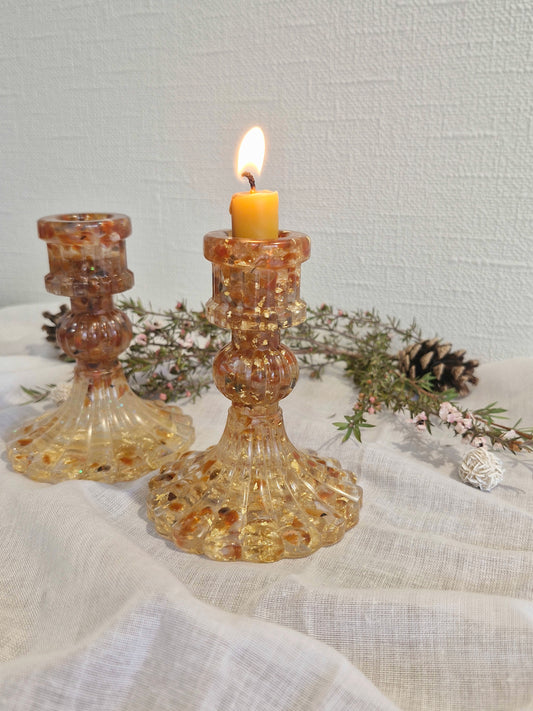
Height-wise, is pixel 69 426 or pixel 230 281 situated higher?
pixel 230 281

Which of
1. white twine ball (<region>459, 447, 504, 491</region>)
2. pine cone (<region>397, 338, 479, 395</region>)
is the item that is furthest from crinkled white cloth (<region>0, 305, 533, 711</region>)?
pine cone (<region>397, 338, 479, 395</region>)

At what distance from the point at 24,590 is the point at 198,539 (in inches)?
4.5

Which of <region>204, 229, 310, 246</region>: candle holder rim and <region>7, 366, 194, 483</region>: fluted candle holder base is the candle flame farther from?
<region>7, 366, 194, 483</region>: fluted candle holder base

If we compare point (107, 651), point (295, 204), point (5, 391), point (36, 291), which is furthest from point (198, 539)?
point (36, 291)

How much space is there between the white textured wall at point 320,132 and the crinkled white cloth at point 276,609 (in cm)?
35

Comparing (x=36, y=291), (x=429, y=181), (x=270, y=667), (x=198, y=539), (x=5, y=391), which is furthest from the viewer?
(x=36, y=291)

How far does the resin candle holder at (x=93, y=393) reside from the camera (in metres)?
0.51

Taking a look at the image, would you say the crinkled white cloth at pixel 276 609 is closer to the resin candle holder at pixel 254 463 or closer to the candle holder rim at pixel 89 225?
the resin candle holder at pixel 254 463

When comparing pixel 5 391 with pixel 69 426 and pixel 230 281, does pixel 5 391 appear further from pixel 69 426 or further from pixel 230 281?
pixel 230 281

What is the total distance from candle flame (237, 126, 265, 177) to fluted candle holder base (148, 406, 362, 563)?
0.17m

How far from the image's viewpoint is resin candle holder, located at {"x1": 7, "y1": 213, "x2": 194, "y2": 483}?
0.51 metres

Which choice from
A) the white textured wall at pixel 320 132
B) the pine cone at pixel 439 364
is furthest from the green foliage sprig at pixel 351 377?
the white textured wall at pixel 320 132

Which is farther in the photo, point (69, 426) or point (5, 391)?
point (5, 391)

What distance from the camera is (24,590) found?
395 mm
